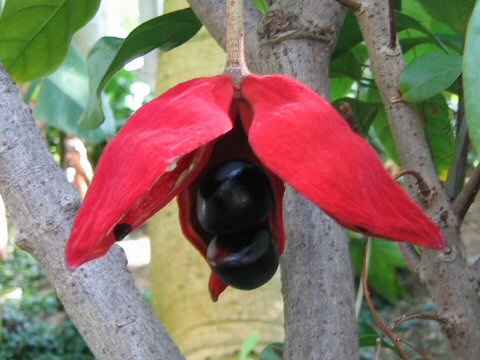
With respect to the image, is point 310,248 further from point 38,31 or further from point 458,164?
point 38,31

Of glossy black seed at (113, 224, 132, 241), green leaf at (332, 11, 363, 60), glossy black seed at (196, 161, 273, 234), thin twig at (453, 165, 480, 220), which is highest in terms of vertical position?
glossy black seed at (113, 224, 132, 241)

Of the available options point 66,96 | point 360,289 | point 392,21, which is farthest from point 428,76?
point 66,96

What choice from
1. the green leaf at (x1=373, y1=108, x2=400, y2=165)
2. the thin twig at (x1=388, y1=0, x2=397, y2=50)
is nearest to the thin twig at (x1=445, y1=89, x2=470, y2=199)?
the thin twig at (x1=388, y1=0, x2=397, y2=50)

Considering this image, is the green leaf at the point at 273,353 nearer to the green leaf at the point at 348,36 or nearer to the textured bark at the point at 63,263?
the textured bark at the point at 63,263

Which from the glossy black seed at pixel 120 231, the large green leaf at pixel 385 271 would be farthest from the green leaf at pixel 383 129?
the large green leaf at pixel 385 271

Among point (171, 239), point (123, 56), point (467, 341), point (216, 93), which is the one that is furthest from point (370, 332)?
point (171, 239)

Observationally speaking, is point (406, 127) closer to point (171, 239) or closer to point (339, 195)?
point (339, 195)

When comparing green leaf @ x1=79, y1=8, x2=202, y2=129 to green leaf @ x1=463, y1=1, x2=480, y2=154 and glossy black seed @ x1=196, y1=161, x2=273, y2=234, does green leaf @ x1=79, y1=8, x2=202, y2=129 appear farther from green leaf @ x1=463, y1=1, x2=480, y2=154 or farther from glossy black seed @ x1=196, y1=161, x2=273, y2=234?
green leaf @ x1=463, y1=1, x2=480, y2=154
